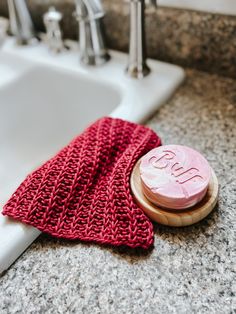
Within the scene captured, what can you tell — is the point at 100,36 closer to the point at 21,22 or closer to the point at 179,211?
the point at 21,22

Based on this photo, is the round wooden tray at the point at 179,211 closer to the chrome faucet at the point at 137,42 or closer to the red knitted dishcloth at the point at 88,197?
the red knitted dishcloth at the point at 88,197

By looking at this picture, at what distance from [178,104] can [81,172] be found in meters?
0.26

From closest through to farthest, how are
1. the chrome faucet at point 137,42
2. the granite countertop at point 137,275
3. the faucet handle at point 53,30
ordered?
the granite countertop at point 137,275 → the chrome faucet at point 137,42 → the faucet handle at point 53,30

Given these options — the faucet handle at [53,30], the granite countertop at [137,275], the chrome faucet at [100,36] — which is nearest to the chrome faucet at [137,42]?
the chrome faucet at [100,36]

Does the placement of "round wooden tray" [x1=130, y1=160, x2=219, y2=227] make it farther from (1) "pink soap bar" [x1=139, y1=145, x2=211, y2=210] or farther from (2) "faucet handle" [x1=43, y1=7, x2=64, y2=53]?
(2) "faucet handle" [x1=43, y1=7, x2=64, y2=53]

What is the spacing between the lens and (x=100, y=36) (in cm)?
72

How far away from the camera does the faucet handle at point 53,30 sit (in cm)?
76

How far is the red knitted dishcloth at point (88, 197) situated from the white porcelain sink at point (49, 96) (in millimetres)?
191

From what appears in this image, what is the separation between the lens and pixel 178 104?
0.65 m

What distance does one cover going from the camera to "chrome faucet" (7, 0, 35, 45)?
0.80m

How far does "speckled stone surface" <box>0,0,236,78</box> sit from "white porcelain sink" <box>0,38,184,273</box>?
42 mm

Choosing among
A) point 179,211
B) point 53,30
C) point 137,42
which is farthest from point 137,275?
point 53,30

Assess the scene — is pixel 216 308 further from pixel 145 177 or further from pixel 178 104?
pixel 178 104

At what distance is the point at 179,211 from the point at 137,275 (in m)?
0.09
